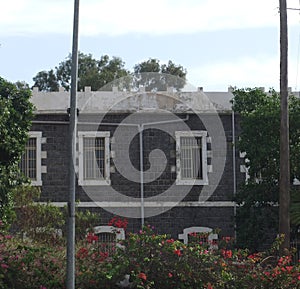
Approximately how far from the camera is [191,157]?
30031 mm

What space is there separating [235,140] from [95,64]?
28.6 meters

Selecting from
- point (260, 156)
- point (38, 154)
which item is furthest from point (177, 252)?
point (38, 154)

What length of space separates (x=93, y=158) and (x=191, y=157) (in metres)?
3.77

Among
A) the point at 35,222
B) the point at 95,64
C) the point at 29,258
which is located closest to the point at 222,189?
the point at 35,222

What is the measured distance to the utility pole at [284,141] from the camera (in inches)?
850

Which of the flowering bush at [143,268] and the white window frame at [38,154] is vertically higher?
the white window frame at [38,154]

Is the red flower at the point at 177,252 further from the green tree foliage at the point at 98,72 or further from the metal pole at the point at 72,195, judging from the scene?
the green tree foliage at the point at 98,72

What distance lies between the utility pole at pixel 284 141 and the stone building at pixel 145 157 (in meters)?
7.01

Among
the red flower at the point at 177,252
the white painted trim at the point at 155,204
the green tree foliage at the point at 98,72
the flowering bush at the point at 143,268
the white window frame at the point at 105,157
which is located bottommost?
the flowering bush at the point at 143,268

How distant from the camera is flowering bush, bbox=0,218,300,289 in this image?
1559cm

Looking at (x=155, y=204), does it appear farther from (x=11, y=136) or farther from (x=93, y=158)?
(x=11, y=136)

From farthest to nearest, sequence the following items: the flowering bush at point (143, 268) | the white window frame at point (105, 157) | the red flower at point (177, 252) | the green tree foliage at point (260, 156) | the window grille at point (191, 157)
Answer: the window grille at point (191, 157)
the white window frame at point (105, 157)
the green tree foliage at point (260, 156)
the red flower at point (177, 252)
the flowering bush at point (143, 268)

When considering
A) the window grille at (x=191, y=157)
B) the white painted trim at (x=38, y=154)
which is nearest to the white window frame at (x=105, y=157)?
the white painted trim at (x=38, y=154)

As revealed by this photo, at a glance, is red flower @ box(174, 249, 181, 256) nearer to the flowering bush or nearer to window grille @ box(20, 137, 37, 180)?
the flowering bush
